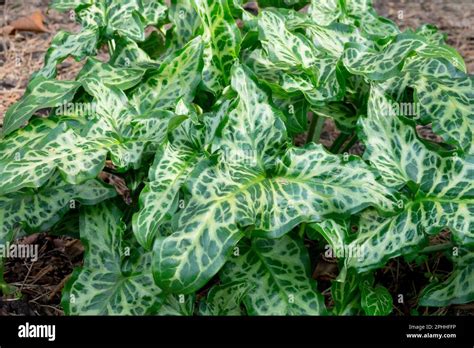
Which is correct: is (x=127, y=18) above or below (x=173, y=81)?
above

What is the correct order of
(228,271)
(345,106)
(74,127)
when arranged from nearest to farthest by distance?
(228,271), (74,127), (345,106)

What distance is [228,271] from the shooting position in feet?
7.68

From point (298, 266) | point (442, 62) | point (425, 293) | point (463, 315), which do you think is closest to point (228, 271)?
point (298, 266)

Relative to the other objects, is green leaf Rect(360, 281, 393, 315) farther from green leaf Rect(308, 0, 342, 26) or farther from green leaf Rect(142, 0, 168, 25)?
green leaf Rect(142, 0, 168, 25)

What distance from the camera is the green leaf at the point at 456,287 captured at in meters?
2.36

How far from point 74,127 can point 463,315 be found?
142 centimetres

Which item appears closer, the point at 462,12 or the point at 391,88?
the point at 391,88

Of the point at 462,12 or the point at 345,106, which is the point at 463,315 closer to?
the point at 345,106

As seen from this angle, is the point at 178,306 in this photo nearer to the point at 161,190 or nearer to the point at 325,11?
the point at 161,190

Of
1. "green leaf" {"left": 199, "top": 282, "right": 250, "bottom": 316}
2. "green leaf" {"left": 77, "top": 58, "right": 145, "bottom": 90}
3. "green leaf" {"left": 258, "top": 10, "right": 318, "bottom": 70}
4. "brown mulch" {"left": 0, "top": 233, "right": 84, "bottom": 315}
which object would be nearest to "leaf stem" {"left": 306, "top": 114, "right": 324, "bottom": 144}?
"green leaf" {"left": 258, "top": 10, "right": 318, "bottom": 70}

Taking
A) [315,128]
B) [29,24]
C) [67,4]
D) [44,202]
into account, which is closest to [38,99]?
[44,202]

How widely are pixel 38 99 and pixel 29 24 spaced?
1.67 metres

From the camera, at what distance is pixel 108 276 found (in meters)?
2.39

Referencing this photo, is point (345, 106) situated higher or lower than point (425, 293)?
higher
